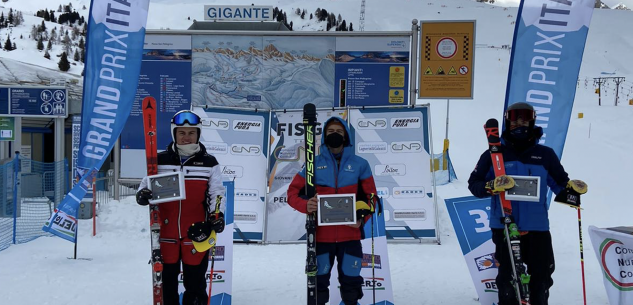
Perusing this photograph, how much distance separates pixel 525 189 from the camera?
12.9 feet

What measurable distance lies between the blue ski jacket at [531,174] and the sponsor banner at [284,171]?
4509 millimetres

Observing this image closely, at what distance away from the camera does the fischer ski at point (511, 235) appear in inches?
→ 151

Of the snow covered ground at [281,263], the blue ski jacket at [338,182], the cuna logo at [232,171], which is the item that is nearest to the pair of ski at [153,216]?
the blue ski jacket at [338,182]

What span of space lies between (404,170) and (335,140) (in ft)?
14.6

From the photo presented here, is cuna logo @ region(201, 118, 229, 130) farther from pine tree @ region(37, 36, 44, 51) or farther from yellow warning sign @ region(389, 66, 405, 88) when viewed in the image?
pine tree @ region(37, 36, 44, 51)

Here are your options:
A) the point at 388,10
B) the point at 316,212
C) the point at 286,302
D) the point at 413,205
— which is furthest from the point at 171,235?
the point at 388,10

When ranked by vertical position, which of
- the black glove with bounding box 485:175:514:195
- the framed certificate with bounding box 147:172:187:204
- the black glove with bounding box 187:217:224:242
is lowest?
the black glove with bounding box 187:217:224:242

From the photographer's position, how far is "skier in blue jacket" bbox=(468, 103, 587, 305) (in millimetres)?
3975

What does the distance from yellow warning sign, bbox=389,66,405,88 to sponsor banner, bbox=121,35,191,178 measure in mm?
3573

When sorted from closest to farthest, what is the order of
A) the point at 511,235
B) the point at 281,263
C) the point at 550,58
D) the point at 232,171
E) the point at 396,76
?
1. the point at 511,235
2. the point at 550,58
3. the point at 281,263
4. the point at 232,171
5. the point at 396,76

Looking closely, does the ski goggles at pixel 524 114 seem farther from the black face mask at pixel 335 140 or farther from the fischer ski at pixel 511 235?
the black face mask at pixel 335 140

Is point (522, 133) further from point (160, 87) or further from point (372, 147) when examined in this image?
point (160, 87)

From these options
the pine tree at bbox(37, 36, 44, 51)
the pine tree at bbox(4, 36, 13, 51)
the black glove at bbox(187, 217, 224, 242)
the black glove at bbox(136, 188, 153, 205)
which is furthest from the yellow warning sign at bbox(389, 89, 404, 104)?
the pine tree at bbox(37, 36, 44, 51)

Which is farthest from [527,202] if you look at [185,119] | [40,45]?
[40,45]
